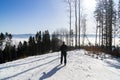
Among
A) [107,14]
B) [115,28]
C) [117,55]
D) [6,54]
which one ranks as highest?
[107,14]

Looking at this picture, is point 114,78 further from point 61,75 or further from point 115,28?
point 115,28

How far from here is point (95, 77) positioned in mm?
10695

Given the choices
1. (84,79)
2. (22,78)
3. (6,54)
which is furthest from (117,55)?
(6,54)

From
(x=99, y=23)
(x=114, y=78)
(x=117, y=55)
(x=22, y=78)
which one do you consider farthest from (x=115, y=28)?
(x=22, y=78)

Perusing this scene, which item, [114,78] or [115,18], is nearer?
[114,78]

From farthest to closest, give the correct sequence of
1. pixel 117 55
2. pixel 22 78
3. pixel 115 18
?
pixel 115 18 < pixel 117 55 < pixel 22 78

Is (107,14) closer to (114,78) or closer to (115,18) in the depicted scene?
(115,18)

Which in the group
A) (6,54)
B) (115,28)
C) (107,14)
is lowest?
(6,54)

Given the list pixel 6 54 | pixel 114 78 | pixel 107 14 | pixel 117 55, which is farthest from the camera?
pixel 6 54

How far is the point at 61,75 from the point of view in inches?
408

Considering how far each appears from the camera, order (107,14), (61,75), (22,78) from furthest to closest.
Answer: (107,14) → (61,75) → (22,78)

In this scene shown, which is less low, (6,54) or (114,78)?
(114,78)

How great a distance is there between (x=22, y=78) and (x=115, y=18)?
122ft

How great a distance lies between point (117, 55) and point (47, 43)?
6246 centimetres
